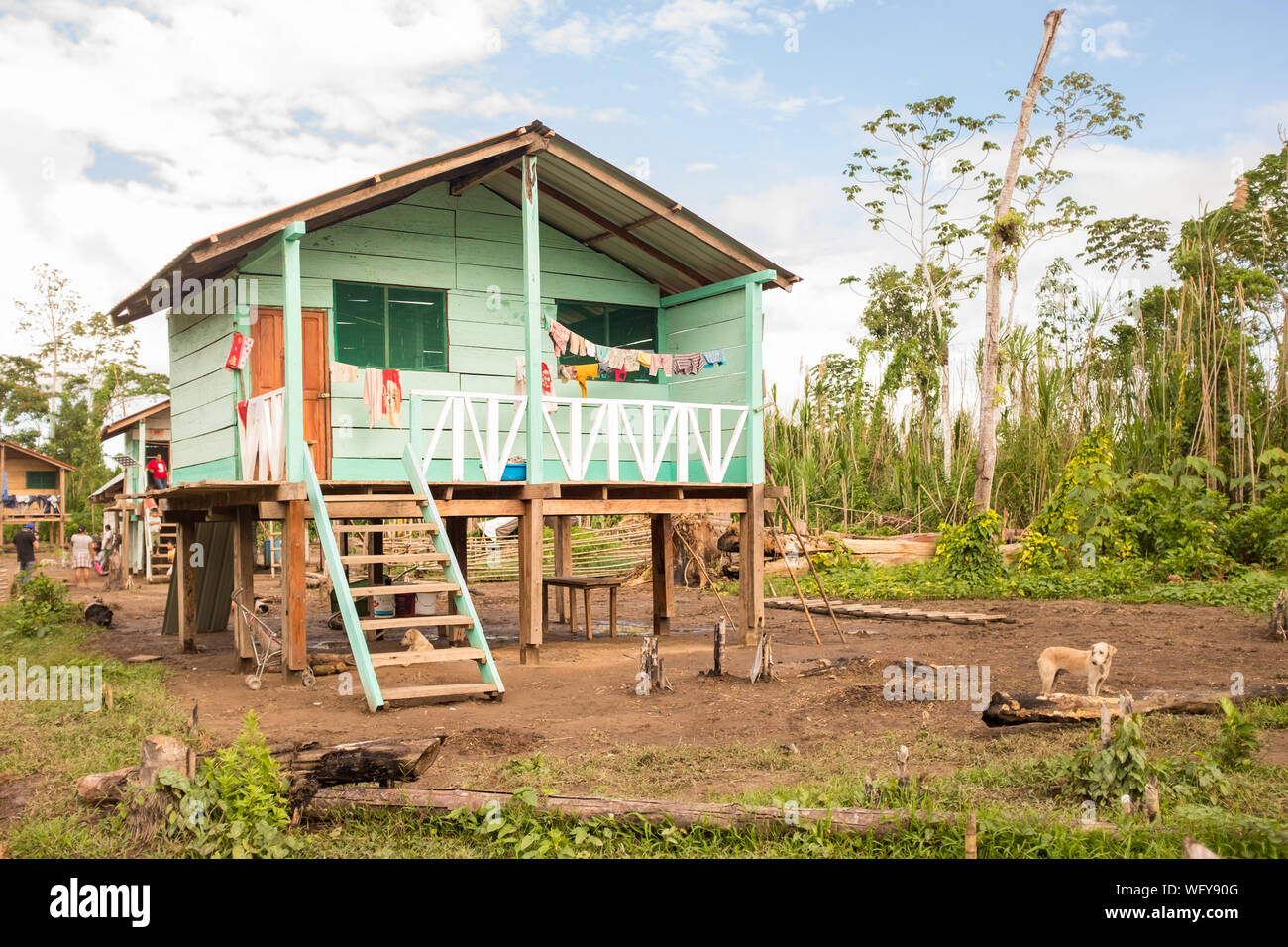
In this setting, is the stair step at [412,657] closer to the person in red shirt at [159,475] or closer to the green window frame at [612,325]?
the green window frame at [612,325]

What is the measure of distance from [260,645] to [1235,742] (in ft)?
29.9

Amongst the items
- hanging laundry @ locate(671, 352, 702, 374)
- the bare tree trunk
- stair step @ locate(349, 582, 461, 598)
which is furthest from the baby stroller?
the bare tree trunk

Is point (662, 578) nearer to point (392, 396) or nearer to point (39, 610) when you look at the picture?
point (392, 396)

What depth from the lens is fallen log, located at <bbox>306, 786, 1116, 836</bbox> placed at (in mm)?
4688

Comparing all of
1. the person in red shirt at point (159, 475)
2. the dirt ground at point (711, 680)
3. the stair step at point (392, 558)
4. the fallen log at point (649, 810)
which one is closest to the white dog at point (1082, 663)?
the dirt ground at point (711, 680)

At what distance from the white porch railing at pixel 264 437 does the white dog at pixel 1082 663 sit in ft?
23.2

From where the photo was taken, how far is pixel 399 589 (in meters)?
9.05

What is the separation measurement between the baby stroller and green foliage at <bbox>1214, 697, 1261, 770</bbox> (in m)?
7.56

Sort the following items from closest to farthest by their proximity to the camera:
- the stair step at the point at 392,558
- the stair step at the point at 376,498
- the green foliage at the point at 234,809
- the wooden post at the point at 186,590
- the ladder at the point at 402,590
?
the green foliage at the point at 234,809 < the ladder at the point at 402,590 < the stair step at the point at 392,558 < the stair step at the point at 376,498 < the wooden post at the point at 186,590
